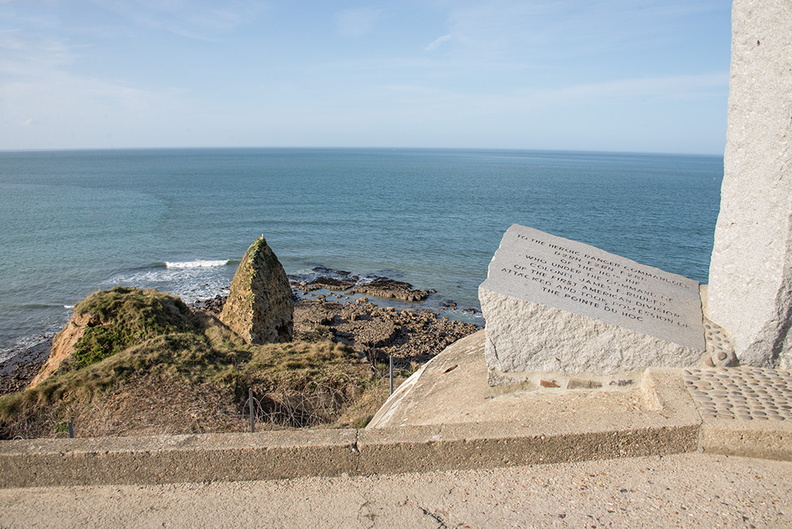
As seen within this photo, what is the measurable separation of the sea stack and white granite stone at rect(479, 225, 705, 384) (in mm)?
9340

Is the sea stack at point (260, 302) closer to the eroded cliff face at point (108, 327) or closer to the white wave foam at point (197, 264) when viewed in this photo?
the eroded cliff face at point (108, 327)

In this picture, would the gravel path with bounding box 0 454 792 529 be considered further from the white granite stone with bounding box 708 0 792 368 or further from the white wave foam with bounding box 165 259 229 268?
the white wave foam with bounding box 165 259 229 268

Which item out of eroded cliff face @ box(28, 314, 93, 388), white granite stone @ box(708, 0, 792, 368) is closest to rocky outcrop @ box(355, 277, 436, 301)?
eroded cliff face @ box(28, 314, 93, 388)

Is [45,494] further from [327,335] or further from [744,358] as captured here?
[327,335]

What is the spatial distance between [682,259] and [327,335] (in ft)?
78.6

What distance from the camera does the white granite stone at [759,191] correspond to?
17.4 ft

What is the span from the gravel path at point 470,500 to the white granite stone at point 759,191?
1.63m

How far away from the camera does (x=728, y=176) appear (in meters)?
6.16

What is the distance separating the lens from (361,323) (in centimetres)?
2270

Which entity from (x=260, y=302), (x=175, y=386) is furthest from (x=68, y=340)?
(x=175, y=386)

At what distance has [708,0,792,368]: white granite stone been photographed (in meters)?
5.30

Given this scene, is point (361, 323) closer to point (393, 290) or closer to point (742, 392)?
point (393, 290)

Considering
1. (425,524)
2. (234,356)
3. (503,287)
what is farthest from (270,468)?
(234,356)

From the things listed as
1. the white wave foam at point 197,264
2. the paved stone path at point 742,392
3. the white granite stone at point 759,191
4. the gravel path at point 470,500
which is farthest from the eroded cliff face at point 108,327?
the white wave foam at point 197,264
